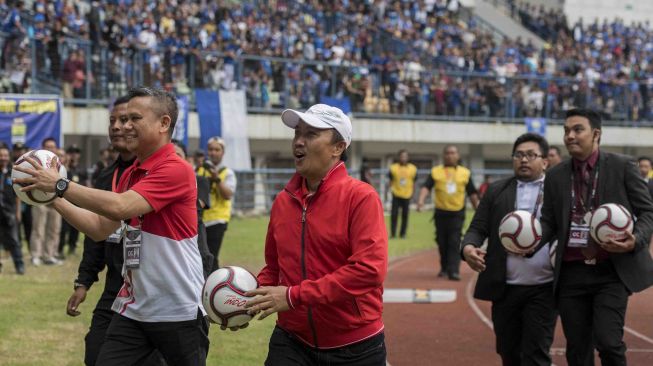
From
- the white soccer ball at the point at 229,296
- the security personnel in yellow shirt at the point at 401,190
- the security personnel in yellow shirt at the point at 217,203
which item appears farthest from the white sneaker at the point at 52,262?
the white soccer ball at the point at 229,296

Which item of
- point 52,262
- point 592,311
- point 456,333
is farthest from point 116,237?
point 52,262

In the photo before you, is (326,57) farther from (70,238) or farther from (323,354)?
(323,354)

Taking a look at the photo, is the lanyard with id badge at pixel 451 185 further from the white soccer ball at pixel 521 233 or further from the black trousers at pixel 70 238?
the white soccer ball at pixel 521 233

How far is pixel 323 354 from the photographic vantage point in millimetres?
4844

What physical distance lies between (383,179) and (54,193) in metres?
29.5

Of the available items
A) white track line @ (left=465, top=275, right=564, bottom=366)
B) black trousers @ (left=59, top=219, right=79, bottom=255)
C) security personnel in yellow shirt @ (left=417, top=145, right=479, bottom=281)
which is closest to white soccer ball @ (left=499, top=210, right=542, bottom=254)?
white track line @ (left=465, top=275, right=564, bottom=366)

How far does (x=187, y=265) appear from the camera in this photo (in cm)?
536

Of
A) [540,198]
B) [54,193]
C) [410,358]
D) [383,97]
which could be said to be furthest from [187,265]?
[383,97]

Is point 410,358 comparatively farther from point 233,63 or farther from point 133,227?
point 233,63

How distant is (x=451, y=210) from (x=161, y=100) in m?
11.1

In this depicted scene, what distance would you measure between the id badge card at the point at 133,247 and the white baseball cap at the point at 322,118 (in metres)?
1.04

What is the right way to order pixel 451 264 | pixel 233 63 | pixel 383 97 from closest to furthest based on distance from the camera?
1. pixel 451 264
2. pixel 233 63
3. pixel 383 97

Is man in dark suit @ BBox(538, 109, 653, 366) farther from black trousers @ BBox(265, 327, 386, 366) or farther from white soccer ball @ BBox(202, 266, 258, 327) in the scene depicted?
white soccer ball @ BBox(202, 266, 258, 327)

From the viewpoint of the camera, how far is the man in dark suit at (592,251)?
6699 mm
